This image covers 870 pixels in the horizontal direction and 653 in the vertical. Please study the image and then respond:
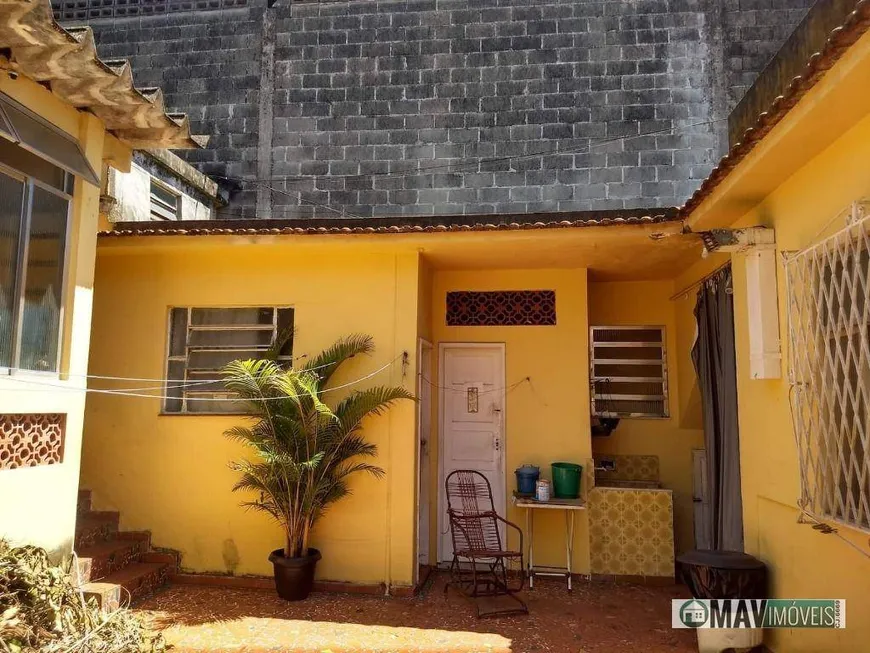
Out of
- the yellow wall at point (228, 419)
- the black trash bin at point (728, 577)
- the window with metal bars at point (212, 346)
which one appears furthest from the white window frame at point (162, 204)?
the black trash bin at point (728, 577)

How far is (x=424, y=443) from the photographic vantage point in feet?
20.4

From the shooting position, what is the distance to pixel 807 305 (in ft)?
12.0

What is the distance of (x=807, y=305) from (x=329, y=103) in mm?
7424

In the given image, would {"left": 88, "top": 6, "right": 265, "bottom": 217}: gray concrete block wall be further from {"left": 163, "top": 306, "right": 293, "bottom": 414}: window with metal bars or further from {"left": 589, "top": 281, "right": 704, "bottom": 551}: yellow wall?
{"left": 589, "top": 281, "right": 704, "bottom": 551}: yellow wall

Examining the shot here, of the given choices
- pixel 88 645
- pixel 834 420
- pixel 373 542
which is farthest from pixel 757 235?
pixel 88 645

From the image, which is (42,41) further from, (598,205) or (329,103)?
(598,205)

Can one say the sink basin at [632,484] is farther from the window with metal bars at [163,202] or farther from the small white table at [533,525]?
the window with metal bars at [163,202]

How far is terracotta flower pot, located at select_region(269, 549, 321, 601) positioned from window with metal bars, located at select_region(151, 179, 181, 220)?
14.7 feet

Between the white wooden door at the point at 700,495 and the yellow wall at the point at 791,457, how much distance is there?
1.63 meters

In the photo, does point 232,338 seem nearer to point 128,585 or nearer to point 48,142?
point 128,585

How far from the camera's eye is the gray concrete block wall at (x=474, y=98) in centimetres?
852

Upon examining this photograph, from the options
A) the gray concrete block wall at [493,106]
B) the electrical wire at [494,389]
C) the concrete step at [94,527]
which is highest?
the gray concrete block wall at [493,106]

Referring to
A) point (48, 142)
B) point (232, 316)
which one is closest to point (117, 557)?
point (232, 316)

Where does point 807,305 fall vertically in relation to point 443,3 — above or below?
below
